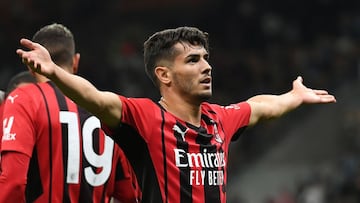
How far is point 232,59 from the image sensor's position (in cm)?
1758

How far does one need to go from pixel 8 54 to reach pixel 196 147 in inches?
491

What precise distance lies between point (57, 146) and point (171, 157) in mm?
714

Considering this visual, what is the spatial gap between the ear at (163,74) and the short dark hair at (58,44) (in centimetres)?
63

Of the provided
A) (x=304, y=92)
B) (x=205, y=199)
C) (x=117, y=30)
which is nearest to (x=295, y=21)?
(x=117, y=30)

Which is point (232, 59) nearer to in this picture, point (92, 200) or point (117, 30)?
point (117, 30)

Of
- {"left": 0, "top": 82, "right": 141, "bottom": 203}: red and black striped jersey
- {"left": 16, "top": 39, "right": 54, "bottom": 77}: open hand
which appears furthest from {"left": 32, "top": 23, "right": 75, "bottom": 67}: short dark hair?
{"left": 16, "top": 39, "right": 54, "bottom": 77}: open hand

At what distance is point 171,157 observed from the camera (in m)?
4.85

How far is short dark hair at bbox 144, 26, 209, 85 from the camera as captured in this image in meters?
5.04

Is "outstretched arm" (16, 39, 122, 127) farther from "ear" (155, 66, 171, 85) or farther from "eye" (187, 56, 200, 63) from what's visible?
"eye" (187, 56, 200, 63)

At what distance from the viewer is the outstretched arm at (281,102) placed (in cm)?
560

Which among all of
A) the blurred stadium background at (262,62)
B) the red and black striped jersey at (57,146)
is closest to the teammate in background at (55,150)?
the red and black striped jersey at (57,146)

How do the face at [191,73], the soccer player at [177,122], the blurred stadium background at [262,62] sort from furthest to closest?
the blurred stadium background at [262,62]
the face at [191,73]
the soccer player at [177,122]

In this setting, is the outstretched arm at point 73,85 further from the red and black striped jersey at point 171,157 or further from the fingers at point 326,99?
the fingers at point 326,99

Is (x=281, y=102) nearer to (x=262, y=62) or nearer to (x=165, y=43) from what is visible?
(x=165, y=43)
